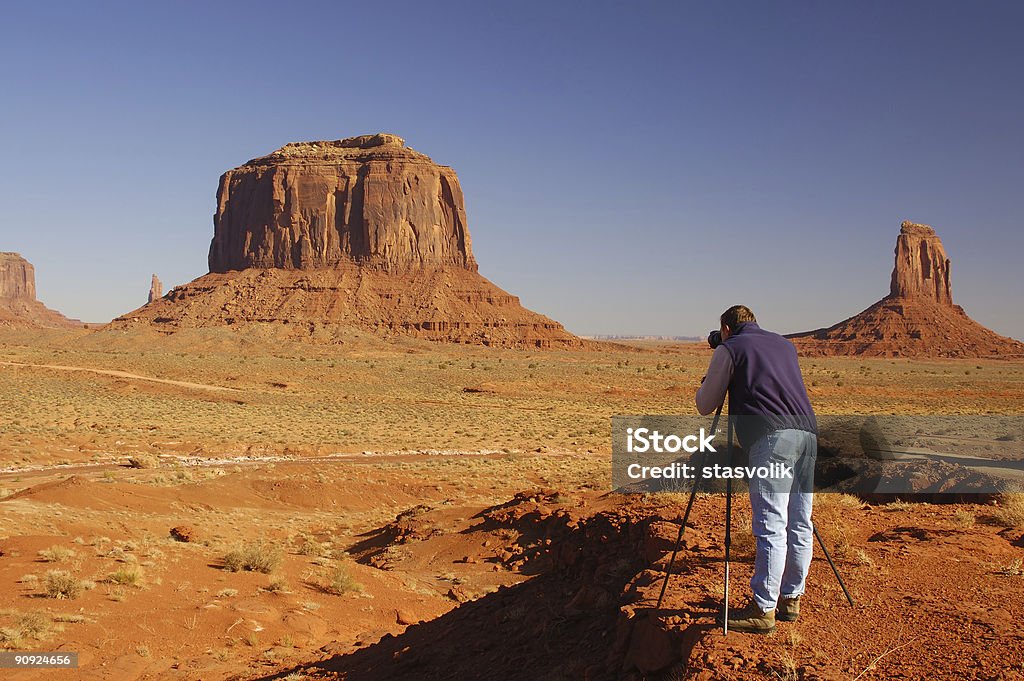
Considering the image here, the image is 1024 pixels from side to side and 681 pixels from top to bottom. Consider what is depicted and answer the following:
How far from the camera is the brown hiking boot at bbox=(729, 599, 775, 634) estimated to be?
164 inches

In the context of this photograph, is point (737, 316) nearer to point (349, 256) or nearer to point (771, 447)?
point (771, 447)

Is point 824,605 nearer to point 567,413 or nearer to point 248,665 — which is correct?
point 248,665

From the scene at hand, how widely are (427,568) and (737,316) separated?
8157 millimetres

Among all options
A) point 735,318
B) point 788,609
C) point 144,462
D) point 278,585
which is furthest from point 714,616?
point 144,462

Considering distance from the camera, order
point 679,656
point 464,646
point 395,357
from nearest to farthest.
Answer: point 679,656, point 464,646, point 395,357

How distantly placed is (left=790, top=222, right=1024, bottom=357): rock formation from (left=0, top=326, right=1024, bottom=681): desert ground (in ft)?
353

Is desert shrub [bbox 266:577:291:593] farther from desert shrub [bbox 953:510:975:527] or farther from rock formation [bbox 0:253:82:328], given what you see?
rock formation [bbox 0:253:82:328]

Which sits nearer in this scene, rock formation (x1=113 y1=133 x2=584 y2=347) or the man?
the man

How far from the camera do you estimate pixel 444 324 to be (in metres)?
96.6

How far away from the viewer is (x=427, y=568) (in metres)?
11.2

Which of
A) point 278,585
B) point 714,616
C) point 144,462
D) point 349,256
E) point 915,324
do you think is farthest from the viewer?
point 915,324

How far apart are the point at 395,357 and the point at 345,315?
2109cm

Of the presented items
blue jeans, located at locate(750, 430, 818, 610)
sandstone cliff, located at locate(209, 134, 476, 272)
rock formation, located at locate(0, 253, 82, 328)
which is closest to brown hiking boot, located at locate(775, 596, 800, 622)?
blue jeans, located at locate(750, 430, 818, 610)

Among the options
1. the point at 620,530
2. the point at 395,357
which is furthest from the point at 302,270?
the point at 620,530
